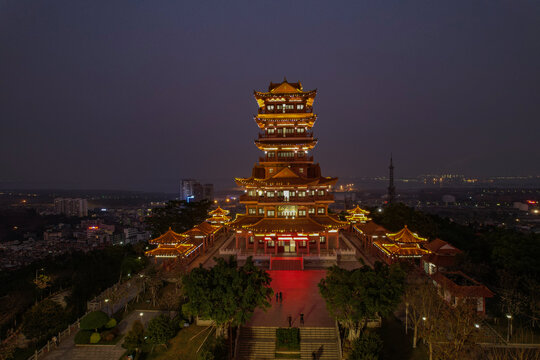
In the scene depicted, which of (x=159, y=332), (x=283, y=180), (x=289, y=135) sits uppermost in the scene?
(x=289, y=135)

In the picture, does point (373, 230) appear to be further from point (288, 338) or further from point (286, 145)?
point (288, 338)

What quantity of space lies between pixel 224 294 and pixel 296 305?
6728 mm

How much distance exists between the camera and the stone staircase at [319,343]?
53.5 ft

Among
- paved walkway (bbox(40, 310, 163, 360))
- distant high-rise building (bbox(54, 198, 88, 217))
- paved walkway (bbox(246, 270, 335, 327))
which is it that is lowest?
distant high-rise building (bbox(54, 198, 88, 217))

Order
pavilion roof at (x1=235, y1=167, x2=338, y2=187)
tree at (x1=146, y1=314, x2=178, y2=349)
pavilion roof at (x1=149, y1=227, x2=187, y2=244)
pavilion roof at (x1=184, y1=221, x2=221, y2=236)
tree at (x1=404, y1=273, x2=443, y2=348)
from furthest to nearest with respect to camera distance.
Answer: pavilion roof at (x1=184, y1=221, x2=221, y2=236), pavilion roof at (x1=235, y1=167, x2=338, y2=187), pavilion roof at (x1=149, y1=227, x2=187, y2=244), tree at (x1=146, y1=314, x2=178, y2=349), tree at (x1=404, y1=273, x2=443, y2=348)

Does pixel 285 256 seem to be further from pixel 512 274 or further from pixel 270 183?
pixel 512 274

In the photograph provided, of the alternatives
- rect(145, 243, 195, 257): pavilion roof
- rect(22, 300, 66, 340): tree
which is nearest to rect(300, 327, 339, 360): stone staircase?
rect(145, 243, 195, 257): pavilion roof

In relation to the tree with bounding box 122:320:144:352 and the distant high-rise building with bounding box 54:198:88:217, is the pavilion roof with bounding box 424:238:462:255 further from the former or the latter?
the distant high-rise building with bounding box 54:198:88:217

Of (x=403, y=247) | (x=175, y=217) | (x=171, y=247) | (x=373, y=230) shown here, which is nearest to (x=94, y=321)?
(x=171, y=247)

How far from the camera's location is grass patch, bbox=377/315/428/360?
53.7ft

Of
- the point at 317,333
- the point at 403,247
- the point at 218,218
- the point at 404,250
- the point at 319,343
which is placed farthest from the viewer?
the point at 218,218

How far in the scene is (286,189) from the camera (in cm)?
3150

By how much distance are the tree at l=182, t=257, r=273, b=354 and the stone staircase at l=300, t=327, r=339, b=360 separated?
3.23 m

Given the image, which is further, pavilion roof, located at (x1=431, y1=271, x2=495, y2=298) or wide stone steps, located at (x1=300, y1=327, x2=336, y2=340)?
pavilion roof, located at (x1=431, y1=271, x2=495, y2=298)
